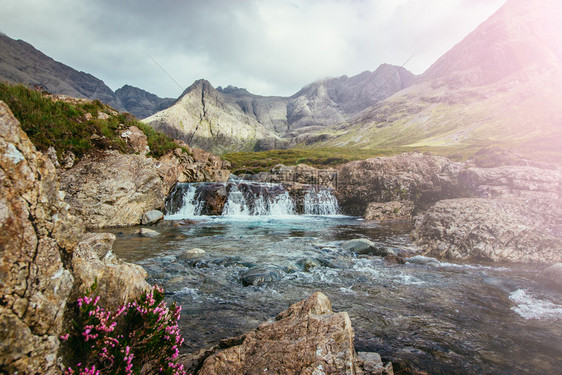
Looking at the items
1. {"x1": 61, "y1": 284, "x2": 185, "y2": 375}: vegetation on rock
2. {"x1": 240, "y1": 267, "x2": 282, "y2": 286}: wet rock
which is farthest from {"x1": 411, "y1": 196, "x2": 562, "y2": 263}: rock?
{"x1": 61, "y1": 284, "x2": 185, "y2": 375}: vegetation on rock

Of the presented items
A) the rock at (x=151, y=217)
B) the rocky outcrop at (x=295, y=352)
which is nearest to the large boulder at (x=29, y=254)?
the rocky outcrop at (x=295, y=352)

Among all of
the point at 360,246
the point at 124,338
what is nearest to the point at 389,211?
the point at 360,246

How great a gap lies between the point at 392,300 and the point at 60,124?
25594 mm

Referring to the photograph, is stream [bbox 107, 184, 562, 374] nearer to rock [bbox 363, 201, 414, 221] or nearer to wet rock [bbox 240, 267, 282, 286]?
wet rock [bbox 240, 267, 282, 286]

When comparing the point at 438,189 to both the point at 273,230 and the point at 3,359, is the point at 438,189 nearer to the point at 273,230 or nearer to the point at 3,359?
the point at 273,230

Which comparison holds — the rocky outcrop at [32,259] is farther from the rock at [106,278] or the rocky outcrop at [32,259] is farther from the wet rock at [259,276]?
the wet rock at [259,276]

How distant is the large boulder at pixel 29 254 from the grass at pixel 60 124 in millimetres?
19801

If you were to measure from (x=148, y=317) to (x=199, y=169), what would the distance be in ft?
124

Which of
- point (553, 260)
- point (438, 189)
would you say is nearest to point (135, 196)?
point (553, 260)

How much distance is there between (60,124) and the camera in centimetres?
1967

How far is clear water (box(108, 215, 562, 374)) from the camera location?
208 inches

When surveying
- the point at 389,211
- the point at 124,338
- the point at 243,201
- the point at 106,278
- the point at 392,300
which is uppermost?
the point at 243,201

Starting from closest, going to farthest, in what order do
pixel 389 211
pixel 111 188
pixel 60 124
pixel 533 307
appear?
pixel 533 307 < pixel 111 188 < pixel 60 124 < pixel 389 211

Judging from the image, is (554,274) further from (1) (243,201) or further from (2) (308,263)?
(1) (243,201)
